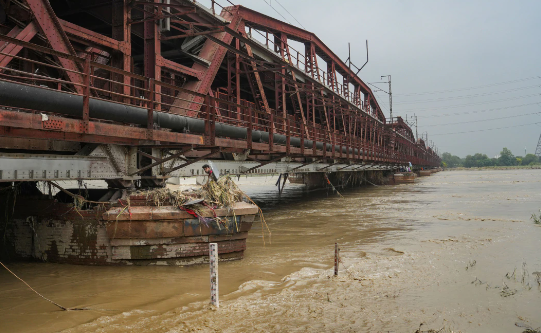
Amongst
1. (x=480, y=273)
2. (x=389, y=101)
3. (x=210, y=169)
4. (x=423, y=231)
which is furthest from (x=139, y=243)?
(x=389, y=101)

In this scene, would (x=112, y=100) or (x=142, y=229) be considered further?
(x=112, y=100)

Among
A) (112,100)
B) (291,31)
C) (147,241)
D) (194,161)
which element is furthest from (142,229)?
(291,31)

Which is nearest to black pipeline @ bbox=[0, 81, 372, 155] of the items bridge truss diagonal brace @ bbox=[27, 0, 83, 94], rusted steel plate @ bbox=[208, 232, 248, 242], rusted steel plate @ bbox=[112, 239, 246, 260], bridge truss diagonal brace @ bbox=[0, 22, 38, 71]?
bridge truss diagonal brace @ bbox=[27, 0, 83, 94]

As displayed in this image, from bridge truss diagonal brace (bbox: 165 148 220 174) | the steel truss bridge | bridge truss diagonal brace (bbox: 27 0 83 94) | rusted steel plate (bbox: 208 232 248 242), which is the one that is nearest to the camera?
the steel truss bridge

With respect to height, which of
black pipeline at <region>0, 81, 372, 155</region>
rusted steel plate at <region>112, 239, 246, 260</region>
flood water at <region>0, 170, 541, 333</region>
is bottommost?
flood water at <region>0, 170, 541, 333</region>

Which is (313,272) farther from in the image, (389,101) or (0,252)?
(389,101)

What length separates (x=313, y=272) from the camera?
619 cm

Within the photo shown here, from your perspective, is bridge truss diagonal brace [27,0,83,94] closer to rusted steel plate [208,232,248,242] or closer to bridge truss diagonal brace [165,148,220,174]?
bridge truss diagonal brace [165,148,220,174]

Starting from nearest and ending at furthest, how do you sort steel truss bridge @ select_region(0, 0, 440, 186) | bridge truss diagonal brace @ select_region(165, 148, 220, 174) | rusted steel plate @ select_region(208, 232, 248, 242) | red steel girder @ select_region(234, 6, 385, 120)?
steel truss bridge @ select_region(0, 0, 440, 186)
rusted steel plate @ select_region(208, 232, 248, 242)
bridge truss diagonal brace @ select_region(165, 148, 220, 174)
red steel girder @ select_region(234, 6, 385, 120)

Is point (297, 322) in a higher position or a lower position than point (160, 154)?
lower

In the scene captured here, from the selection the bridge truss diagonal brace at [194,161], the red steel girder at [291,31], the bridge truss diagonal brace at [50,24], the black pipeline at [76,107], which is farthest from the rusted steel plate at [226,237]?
the red steel girder at [291,31]

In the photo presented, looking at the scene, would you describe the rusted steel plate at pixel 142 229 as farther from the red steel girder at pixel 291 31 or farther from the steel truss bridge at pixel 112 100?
the red steel girder at pixel 291 31

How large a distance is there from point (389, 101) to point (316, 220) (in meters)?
53.1

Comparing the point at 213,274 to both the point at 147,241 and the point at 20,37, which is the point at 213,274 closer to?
the point at 147,241
